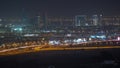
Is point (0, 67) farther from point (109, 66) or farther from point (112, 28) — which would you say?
point (112, 28)

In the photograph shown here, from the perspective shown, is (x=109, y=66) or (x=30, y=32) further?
(x=30, y=32)

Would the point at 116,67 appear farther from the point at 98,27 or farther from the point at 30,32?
the point at 98,27

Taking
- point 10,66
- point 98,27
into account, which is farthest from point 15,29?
point 10,66

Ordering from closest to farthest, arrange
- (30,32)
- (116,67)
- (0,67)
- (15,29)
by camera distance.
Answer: (116,67)
(0,67)
(30,32)
(15,29)

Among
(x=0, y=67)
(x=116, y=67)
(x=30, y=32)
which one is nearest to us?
(x=116, y=67)

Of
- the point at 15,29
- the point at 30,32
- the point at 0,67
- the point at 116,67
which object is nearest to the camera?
the point at 116,67

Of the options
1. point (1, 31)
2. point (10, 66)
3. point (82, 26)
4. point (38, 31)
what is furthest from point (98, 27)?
point (10, 66)

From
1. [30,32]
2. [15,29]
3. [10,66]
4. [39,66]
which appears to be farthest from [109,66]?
[15,29]

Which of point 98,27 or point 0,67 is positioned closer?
point 0,67
